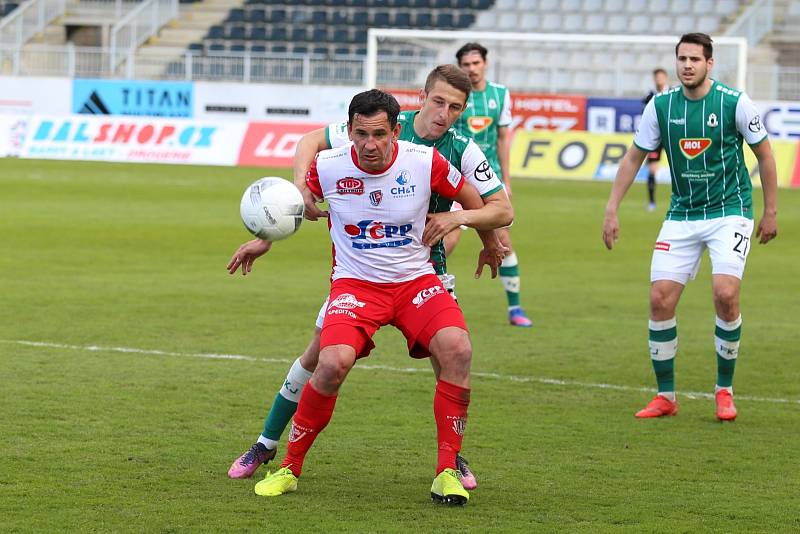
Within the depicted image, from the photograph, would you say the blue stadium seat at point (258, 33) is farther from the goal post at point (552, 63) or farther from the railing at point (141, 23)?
the goal post at point (552, 63)

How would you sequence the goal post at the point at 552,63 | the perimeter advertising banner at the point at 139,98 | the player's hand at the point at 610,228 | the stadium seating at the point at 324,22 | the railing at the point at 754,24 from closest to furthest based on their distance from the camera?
the player's hand at the point at 610,228
the goal post at the point at 552,63
the perimeter advertising banner at the point at 139,98
the railing at the point at 754,24
the stadium seating at the point at 324,22

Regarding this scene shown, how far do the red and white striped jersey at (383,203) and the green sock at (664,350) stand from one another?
244 centimetres

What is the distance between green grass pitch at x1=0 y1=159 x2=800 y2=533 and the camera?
17.9ft

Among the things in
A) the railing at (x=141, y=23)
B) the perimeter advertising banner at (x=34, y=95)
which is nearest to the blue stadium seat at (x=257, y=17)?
the railing at (x=141, y=23)

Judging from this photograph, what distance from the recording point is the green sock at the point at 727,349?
7.80 meters

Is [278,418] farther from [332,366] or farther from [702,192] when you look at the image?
[702,192]

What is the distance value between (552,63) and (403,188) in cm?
2827

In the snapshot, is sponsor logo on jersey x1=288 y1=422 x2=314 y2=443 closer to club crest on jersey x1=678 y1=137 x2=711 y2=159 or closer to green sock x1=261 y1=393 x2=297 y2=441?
green sock x1=261 y1=393 x2=297 y2=441

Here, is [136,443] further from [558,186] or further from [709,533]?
[558,186]

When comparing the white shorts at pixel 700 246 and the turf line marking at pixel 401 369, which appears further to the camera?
the turf line marking at pixel 401 369

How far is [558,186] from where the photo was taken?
2578 cm

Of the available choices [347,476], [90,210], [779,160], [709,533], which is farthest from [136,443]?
[779,160]

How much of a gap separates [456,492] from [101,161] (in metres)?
24.4

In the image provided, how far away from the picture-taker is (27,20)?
127 ft
